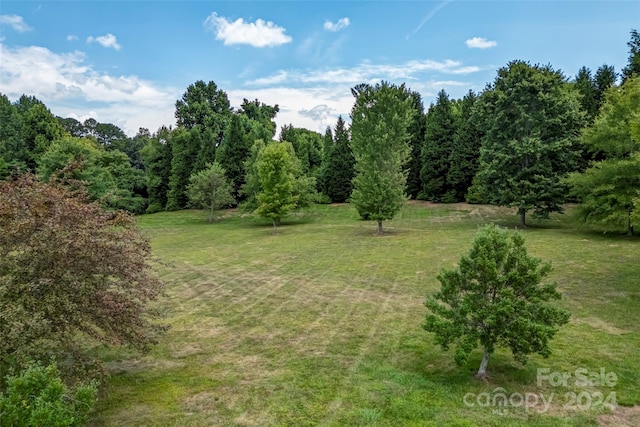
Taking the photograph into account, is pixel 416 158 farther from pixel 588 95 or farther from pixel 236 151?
pixel 236 151

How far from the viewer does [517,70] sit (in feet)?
88.0

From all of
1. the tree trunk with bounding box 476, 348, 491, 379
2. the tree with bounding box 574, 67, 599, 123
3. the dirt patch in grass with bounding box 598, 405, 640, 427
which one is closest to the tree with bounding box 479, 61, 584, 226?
the tree with bounding box 574, 67, 599, 123

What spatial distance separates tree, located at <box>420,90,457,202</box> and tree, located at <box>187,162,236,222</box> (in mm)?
18888

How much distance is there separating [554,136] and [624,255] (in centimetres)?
1204

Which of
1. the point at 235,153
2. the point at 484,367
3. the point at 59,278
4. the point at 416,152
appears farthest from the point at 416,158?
the point at 59,278

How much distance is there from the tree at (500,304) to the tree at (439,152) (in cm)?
3440

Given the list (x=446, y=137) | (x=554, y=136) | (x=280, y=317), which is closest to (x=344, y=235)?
(x=554, y=136)

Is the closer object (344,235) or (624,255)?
(624,255)

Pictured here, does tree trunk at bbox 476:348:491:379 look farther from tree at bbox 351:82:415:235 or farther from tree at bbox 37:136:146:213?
tree at bbox 37:136:146:213

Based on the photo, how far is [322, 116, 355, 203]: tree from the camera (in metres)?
44.4

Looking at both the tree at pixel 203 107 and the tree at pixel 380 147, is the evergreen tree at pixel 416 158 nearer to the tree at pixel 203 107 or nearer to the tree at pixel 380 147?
the tree at pixel 380 147

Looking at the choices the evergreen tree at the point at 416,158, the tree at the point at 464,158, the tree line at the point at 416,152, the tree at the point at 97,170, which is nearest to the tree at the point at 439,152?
the tree line at the point at 416,152

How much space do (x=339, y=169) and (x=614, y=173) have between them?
26.8m

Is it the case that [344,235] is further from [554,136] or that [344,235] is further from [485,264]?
[485,264]
